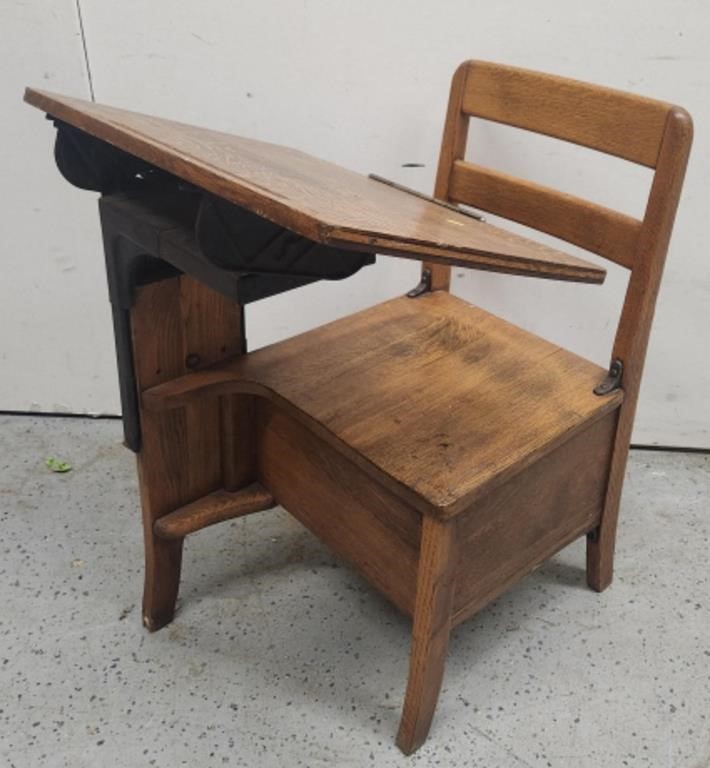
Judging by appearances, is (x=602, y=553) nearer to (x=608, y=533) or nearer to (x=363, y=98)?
(x=608, y=533)

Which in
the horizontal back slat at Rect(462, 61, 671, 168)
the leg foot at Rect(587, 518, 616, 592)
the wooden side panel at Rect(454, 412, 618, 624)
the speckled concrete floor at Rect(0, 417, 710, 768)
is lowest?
the speckled concrete floor at Rect(0, 417, 710, 768)

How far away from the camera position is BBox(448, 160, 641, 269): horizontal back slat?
56.1 inches

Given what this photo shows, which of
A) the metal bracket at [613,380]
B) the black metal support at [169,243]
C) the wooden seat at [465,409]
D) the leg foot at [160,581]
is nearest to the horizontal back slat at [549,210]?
the wooden seat at [465,409]

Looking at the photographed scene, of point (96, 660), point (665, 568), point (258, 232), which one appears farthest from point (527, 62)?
point (96, 660)

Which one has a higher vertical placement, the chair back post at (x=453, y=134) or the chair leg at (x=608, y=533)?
Answer: the chair back post at (x=453, y=134)

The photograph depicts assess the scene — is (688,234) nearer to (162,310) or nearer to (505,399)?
(505,399)

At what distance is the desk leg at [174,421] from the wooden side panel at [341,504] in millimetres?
91

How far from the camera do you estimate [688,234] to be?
1.87 meters

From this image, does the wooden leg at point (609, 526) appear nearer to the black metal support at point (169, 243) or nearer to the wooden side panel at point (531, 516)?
the wooden side panel at point (531, 516)

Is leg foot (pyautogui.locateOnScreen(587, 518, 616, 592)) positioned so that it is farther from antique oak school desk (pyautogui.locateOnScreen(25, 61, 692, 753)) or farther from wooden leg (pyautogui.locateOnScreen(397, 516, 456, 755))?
wooden leg (pyautogui.locateOnScreen(397, 516, 456, 755))

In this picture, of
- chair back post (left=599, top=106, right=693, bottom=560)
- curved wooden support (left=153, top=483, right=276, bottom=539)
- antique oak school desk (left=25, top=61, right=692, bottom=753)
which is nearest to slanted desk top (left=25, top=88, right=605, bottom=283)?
antique oak school desk (left=25, top=61, right=692, bottom=753)

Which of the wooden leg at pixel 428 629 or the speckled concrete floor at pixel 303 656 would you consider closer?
the wooden leg at pixel 428 629

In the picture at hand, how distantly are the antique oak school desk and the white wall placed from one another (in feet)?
0.63

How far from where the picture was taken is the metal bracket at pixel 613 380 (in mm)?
1458
